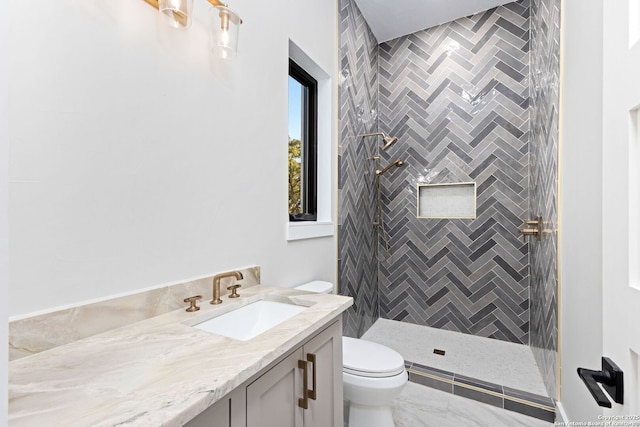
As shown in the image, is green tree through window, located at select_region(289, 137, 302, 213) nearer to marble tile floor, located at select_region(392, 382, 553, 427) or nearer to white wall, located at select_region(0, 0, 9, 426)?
marble tile floor, located at select_region(392, 382, 553, 427)

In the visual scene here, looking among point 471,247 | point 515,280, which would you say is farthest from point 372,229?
point 515,280

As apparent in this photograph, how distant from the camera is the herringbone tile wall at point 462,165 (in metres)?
2.61

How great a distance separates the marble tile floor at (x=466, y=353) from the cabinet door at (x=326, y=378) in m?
1.35

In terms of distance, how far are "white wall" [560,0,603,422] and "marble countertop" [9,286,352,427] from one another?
116 centimetres

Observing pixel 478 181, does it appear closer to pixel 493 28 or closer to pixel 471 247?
pixel 471 247

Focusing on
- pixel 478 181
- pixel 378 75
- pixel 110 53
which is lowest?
pixel 478 181

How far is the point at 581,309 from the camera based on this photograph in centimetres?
131

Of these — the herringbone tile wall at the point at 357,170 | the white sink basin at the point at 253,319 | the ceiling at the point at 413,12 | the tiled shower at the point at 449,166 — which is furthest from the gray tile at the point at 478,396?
the ceiling at the point at 413,12

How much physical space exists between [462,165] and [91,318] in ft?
9.63

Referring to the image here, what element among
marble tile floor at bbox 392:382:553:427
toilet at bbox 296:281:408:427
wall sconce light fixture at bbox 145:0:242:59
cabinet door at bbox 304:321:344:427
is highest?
wall sconce light fixture at bbox 145:0:242:59

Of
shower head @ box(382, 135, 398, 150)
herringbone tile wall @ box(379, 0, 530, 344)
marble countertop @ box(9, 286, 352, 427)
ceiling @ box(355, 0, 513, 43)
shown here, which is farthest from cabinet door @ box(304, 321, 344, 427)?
ceiling @ box(355, 0, 513, 43)

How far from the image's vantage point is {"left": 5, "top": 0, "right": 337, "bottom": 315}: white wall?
73cm

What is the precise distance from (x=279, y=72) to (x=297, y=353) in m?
1.42

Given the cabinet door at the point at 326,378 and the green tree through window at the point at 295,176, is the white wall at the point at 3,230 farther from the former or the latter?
the green tree through window at the point at 295,176
